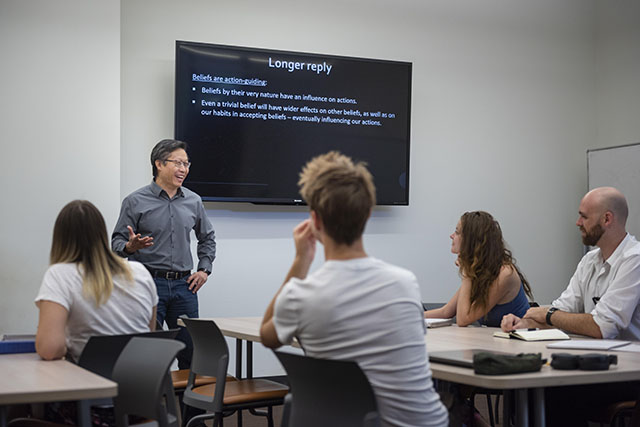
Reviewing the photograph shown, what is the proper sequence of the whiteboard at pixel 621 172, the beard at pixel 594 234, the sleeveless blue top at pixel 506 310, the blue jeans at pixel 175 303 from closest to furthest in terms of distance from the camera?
the beard at pixel 594 234 < the sleeveless blue top at pixel 506 310 < the blue jeans at pixel 175 303 < the whiteboard at pixel 621 172

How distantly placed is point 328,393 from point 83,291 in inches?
39.2

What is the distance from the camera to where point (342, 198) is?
1.90 metres

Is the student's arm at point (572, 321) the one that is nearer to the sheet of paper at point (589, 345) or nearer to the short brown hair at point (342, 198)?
the sheet of paper at point (589, 345)

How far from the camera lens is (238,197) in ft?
17.8

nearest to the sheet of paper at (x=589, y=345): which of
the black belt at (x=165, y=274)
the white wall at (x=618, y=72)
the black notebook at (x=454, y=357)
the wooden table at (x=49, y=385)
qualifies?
the black notebook at (x=454, y=357)

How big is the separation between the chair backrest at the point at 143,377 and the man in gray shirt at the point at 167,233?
81.5 inches

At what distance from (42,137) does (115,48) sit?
0.75 metres

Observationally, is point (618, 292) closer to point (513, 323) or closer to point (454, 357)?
point (513, 323)

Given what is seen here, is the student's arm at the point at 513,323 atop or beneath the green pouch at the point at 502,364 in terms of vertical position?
beneath

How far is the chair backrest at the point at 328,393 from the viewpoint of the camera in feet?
6.08

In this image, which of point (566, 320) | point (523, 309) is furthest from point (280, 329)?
point (523, 309)

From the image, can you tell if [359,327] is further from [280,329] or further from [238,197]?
[238,197]

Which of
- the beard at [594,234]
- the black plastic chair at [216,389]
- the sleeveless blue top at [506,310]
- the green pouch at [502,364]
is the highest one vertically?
the beard at [594,234]

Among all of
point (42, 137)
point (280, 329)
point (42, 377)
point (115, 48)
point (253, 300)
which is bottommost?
point (253, 300)
